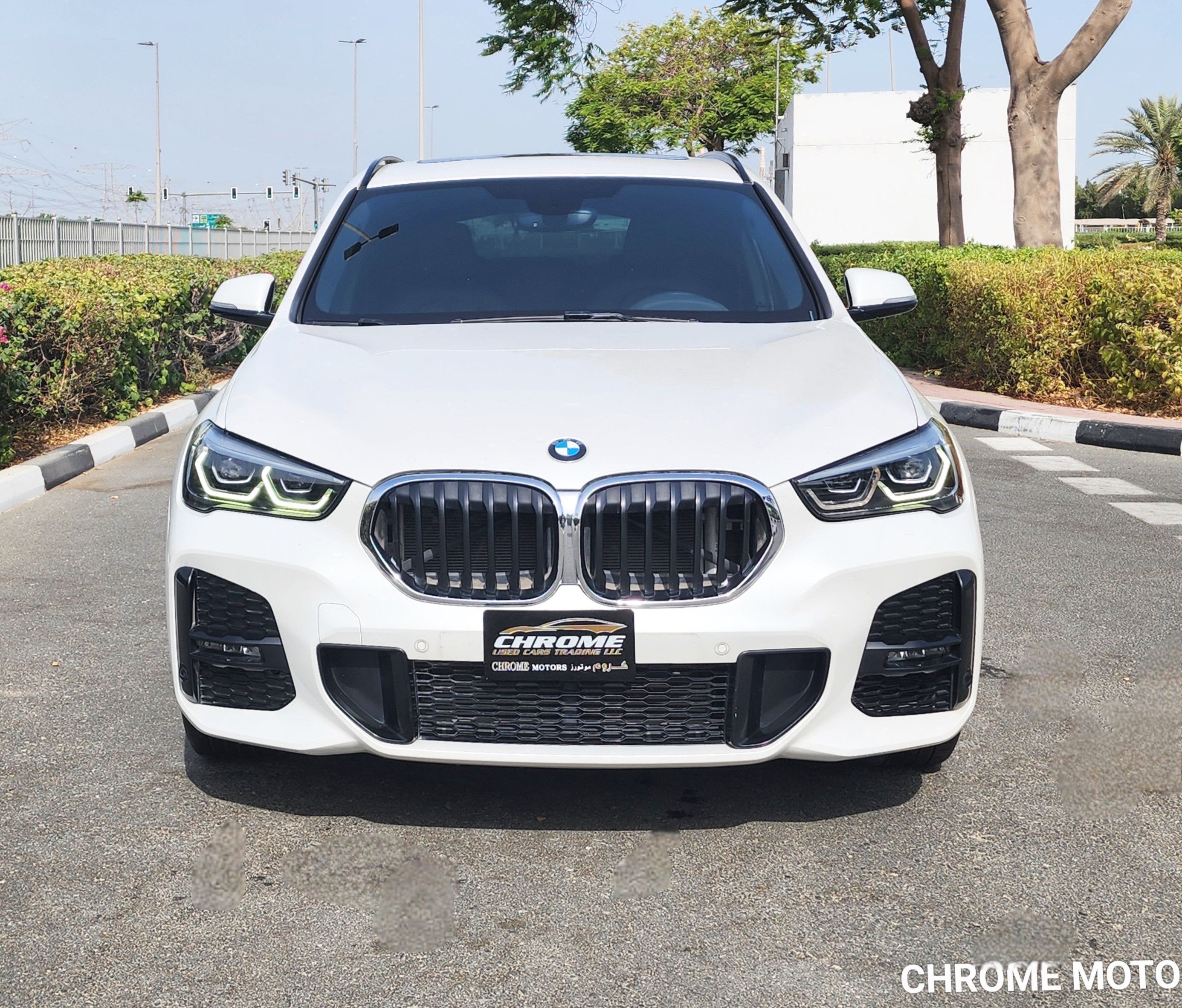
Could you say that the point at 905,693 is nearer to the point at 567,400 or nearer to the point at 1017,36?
the point at 567,400

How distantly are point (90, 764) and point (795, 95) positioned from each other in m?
58.8

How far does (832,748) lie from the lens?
10.5ft

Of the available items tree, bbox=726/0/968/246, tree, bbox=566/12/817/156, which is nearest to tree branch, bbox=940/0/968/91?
tree, bbox=726/0/968/246

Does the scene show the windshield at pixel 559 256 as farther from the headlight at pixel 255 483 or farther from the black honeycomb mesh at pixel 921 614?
the black honeycomb mesh at pixel 921 614

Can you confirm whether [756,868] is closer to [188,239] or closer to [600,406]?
[600,406]

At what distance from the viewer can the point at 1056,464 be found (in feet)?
30.7

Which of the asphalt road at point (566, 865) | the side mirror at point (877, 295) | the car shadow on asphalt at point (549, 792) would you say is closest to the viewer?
the asphalt road at point (566, 865)

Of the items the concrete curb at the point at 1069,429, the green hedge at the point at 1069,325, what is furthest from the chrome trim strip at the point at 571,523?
the green hedge at the point at 1069,325

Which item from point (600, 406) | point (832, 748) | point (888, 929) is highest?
point (600, 406)

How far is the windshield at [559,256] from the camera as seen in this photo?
4238 millimetres

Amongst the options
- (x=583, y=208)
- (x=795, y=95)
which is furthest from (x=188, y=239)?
(x=583, y=208)

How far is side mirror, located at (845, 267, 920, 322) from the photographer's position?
4477 millimetres

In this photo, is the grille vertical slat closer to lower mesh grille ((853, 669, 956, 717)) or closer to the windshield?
lower mesh grille ((853, 669, 956, 717))

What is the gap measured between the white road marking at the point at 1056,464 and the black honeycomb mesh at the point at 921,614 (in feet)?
20.3
